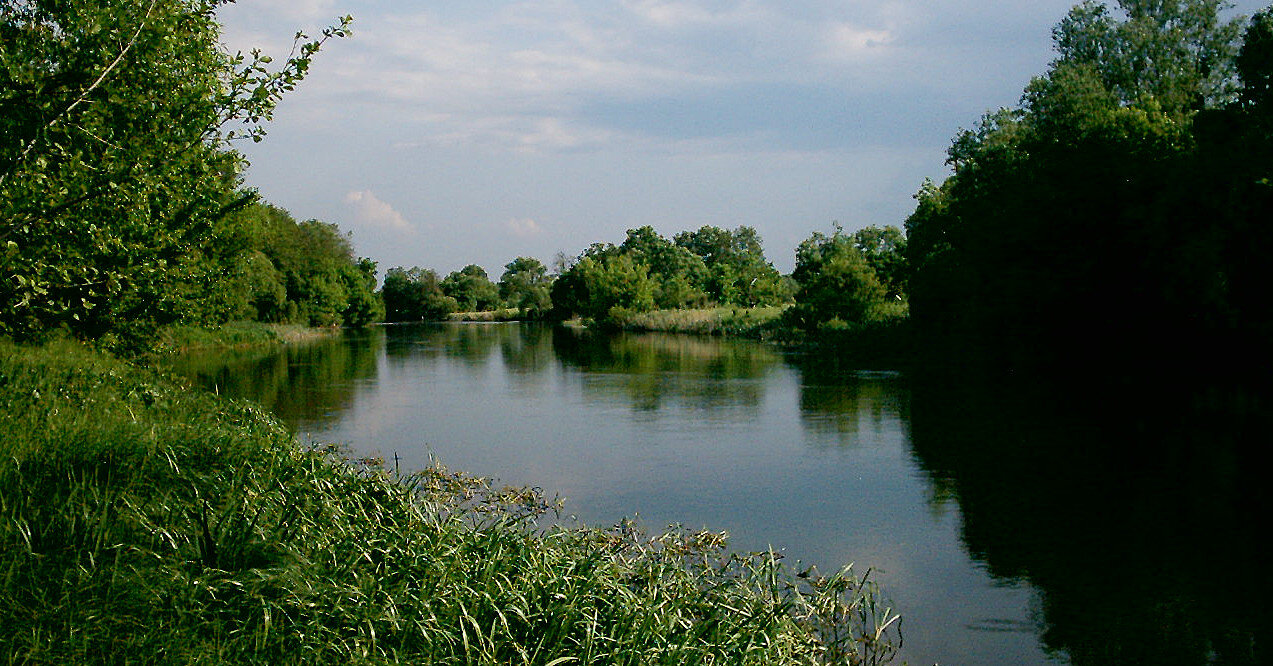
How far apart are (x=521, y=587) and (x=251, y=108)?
4031 millimetres

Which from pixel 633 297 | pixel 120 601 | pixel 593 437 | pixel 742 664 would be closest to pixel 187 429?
pixel 120 601

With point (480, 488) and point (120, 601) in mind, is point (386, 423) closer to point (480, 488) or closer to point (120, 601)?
point (480, 488)

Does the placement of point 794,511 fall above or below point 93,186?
below

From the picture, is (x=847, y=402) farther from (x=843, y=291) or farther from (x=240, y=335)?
(x=240, y=335)

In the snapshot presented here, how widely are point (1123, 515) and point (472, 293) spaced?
127909mm

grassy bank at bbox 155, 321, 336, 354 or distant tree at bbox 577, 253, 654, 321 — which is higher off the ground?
distant tree at bbox 577, 253, 654, 321

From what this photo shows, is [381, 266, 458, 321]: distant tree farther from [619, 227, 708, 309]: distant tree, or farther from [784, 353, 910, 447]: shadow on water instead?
[784, 353, 910, 447]: shadow on water

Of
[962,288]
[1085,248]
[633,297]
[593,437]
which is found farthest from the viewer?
[633,297]

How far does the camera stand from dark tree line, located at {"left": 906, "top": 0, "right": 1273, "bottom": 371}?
21562mm

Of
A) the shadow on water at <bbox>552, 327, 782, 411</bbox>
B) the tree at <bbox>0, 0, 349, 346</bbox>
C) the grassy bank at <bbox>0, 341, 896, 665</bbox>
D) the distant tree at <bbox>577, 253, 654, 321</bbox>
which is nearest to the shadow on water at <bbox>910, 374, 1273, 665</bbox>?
the grassy bank at <bbox>0, 341, 896, 665</bbox>

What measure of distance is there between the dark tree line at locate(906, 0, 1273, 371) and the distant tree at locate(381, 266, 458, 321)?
92.7 meters

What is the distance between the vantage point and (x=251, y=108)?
7527mm

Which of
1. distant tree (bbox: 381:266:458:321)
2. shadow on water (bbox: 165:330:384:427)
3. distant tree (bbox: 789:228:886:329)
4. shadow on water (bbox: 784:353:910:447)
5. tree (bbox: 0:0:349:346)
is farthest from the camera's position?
distant tree (bbox: 381:266:458:321)

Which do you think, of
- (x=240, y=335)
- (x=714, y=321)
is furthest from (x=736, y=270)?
(x=240, y=335)
